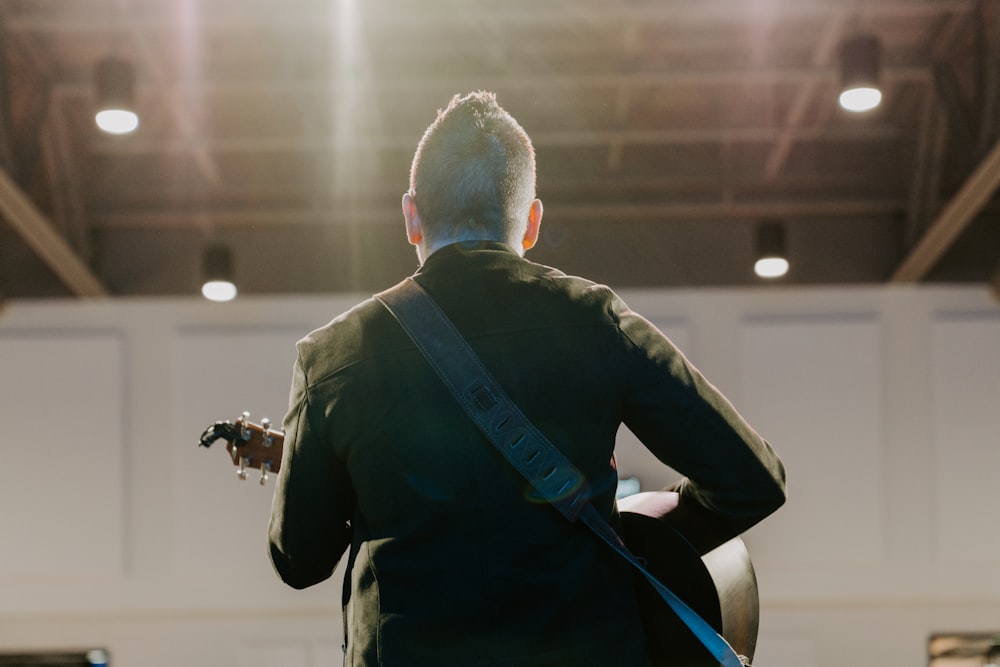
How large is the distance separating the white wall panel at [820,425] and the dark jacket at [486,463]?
14.2ft

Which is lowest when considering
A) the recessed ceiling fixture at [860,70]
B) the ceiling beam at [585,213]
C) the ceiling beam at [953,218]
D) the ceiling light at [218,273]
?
the ceiling light at [218,273]

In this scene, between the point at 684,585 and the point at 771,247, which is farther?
the point at 771,247

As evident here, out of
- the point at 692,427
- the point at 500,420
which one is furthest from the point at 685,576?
the point at 500,420

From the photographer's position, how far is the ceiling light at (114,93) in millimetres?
4738

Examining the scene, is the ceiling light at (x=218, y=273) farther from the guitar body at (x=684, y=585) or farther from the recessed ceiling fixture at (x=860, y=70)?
the guitar body at (x=684, y=585)

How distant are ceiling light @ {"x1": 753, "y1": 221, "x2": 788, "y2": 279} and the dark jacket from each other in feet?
17.1

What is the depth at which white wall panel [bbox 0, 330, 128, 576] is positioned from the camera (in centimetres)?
529

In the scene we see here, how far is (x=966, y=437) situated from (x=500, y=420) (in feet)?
16.1

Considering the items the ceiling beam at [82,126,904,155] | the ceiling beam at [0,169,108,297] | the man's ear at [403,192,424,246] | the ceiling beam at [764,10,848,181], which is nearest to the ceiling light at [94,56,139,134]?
the ceiling beam at [0,169,108,297]

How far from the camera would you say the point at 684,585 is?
48.6 inches

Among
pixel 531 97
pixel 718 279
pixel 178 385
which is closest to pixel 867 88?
pixel 531 97

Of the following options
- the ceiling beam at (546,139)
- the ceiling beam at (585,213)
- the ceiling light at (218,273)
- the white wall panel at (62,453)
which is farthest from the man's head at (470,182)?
the ceiling beam at (585,213)

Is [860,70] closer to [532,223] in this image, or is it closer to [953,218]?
[953,218]

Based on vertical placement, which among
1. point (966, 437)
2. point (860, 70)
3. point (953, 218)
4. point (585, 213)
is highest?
point (585, 213)
